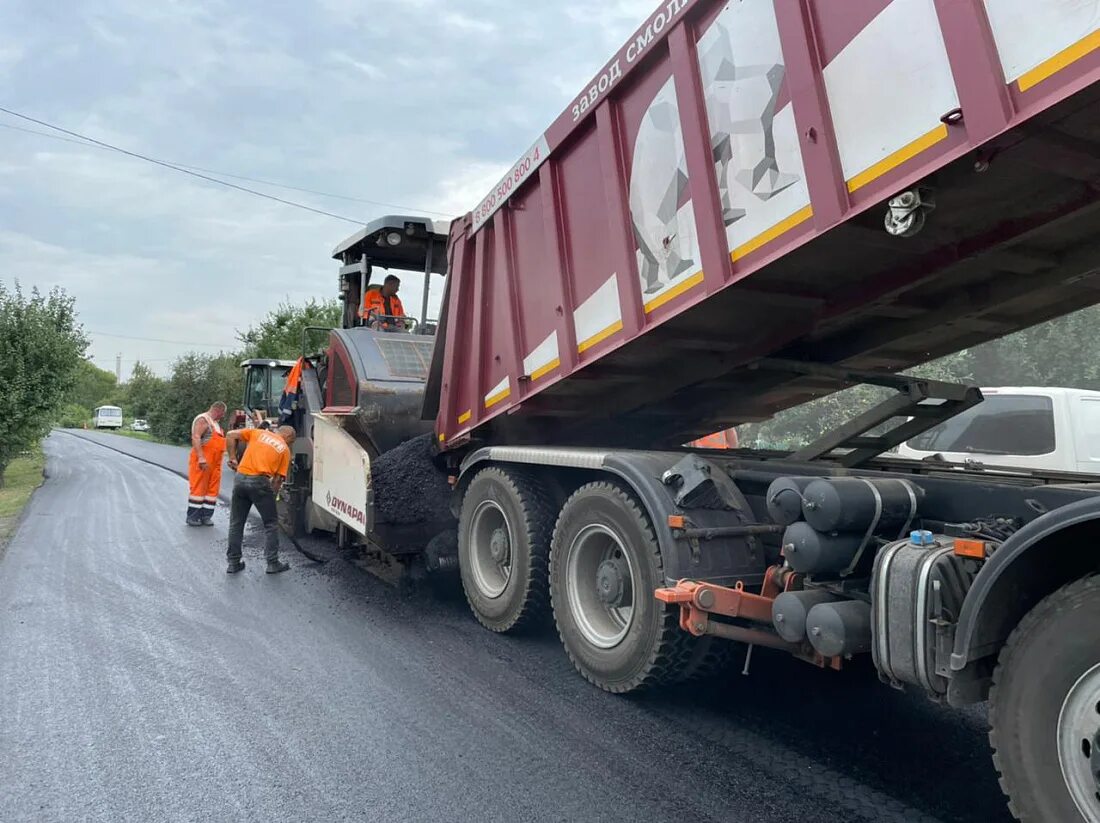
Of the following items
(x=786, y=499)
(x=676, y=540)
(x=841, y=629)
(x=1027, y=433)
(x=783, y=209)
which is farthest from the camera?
(x=1027, y=433)

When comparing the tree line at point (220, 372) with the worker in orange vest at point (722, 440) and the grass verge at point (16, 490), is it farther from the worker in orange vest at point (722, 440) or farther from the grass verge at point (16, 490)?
the worker in orange vest at point (722, 440)

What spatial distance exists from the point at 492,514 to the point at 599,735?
204cm

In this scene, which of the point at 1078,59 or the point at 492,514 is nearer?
the point at 1078,59

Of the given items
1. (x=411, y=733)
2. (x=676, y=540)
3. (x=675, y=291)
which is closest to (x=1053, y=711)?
(x=676, y=540)

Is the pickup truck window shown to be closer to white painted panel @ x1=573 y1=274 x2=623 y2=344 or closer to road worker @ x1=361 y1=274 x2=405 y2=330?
white painted panel @ x1=573 y1=274 x2=623 y2=344

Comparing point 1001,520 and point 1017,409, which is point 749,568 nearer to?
point 1001,520

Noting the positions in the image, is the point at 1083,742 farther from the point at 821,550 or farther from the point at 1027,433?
the point at 1027,433

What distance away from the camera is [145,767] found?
311 cm

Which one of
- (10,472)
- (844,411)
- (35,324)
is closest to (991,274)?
(844,411)

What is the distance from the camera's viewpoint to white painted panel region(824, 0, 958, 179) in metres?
2.35

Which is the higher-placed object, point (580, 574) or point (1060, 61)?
point (1060, 61)

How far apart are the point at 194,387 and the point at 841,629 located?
33.6 meters

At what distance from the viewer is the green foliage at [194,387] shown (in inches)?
1228

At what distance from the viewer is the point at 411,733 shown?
3424 mm
